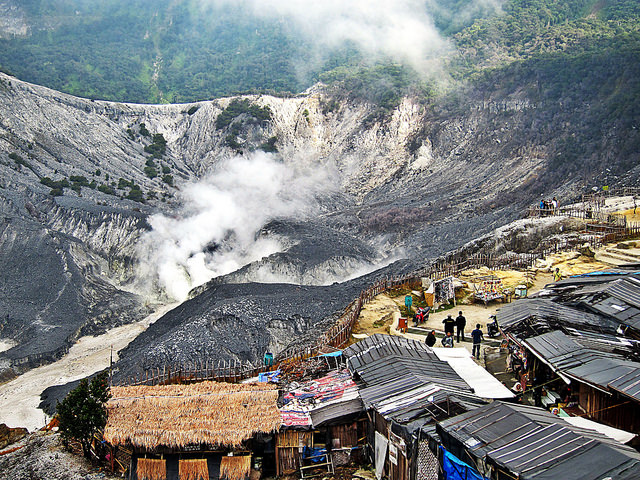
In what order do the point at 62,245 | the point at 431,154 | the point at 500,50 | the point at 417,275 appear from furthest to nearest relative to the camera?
the point at 500,50 → the point at 431,154 → the point at 62,245 → the point at 417,275

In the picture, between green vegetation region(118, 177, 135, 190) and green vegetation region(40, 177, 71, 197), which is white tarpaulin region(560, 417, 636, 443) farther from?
green vegetation region(118, 177, 135, 190)

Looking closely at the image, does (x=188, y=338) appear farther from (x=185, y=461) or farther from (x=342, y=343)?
(x=185, y=461)

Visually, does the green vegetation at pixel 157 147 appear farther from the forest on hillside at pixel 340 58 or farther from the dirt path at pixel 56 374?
the dirt path at pixel 56 374

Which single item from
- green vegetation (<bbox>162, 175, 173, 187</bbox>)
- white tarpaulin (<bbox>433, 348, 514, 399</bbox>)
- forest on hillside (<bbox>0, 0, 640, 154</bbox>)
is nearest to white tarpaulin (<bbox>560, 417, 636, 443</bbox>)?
white tarpaulin (<bbox>433, 348, 514, 399</bbox>)

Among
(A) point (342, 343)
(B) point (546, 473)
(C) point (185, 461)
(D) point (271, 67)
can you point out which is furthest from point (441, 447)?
(D) point (271, 67)

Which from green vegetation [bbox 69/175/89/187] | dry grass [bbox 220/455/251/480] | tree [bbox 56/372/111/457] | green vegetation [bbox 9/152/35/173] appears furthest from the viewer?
green vegetation [bbox 69/175/89/187]

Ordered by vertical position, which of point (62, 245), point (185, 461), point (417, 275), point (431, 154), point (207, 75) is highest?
point (207, 75)
